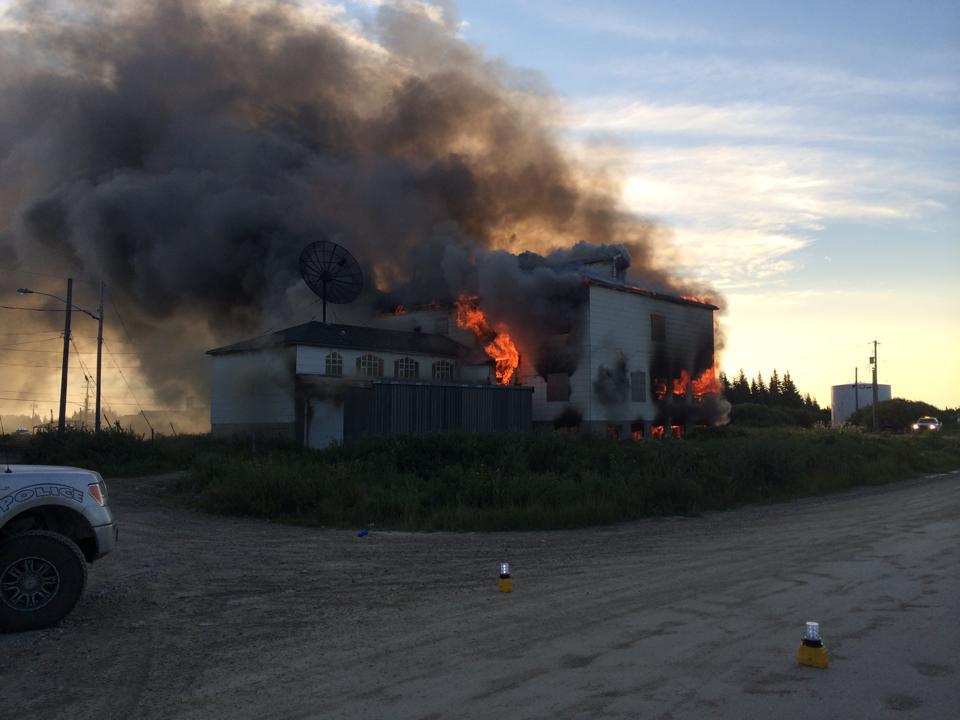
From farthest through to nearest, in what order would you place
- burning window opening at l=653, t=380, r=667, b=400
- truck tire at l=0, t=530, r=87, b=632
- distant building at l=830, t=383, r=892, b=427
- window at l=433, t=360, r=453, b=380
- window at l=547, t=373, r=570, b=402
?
distant building at l=830, t=383, r=892, b=427, burning window opening at l=653, t=380, r=667, b=400, window at l=547, t=373, r=570, b=402, window at l=433, t=360, r=453, b=380, truck tire at l=0, t=530, r=87, b=632

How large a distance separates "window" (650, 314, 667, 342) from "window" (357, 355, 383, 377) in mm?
14613

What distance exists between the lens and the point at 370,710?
5.11 m

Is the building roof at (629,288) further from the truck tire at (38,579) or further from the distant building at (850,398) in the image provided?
the distant building at (850,398)

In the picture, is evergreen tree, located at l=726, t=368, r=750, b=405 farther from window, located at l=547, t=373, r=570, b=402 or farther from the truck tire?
the truck tire

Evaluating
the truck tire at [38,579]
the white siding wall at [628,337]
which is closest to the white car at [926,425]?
the white siding wall at [628,337]

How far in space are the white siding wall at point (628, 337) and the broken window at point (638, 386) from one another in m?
0.20

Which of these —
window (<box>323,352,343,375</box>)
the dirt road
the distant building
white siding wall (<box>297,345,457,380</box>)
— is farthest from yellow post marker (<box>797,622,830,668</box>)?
the distant building

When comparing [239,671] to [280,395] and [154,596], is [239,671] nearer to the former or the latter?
[154,596]

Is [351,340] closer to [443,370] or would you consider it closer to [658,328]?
[443,370]

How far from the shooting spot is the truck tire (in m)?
7.35

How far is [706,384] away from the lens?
45.2m

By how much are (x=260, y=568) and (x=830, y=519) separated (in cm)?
1037

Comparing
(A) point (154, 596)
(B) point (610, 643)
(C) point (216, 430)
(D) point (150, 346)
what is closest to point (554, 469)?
(A) point (154, 596)

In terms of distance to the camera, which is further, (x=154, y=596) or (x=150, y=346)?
(x=150, y=346)
